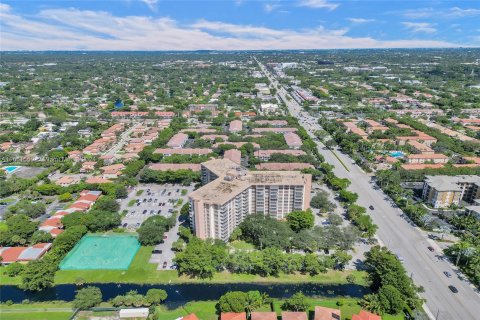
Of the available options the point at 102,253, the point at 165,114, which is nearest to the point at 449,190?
the point at 102,253

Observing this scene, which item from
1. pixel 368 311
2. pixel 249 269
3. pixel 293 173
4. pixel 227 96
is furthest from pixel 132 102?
pixel 368 311

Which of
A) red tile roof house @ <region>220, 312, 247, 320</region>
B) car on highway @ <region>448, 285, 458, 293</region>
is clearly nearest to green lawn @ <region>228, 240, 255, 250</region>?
red tile roof house @ <region>220, 312, 247, 320</region>

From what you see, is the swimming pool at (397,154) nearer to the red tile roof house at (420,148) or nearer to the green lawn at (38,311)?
the red tile roof house at (420,148)

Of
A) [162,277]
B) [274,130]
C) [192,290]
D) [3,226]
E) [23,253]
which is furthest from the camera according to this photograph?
[274,130]

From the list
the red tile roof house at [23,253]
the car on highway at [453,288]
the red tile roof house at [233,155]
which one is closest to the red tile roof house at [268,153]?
the red tile roof house at [233,155]

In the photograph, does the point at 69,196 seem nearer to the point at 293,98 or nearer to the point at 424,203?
the point at 424,203

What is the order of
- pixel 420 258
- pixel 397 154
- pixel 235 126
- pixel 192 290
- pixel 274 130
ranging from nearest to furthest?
pixel 192 290 → pixel 420 258 → pixel 397 154 → pixel 274 130 → pixel 235 126

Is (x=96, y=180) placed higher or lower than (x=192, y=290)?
higher

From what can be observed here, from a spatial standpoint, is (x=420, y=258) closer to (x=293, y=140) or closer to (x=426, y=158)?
(x=426, y=158)
